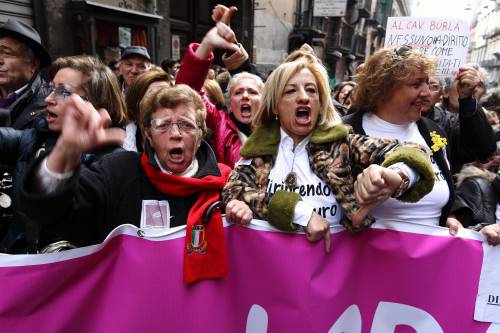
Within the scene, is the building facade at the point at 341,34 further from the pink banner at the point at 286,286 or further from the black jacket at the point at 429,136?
the pink banner at the point at 286,286

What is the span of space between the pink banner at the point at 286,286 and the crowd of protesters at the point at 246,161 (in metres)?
0.10

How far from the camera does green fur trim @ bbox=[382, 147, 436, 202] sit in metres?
1.48

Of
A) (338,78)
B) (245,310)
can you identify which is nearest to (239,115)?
(245,310)

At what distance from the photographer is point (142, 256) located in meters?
1.55

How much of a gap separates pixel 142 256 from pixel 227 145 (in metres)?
1.51

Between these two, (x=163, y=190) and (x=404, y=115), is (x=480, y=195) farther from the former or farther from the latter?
(x=163, y=190)

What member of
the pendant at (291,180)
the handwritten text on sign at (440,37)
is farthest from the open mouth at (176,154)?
the handwritten text on sign at (440,37)

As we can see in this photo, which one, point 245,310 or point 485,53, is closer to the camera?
point 245,310

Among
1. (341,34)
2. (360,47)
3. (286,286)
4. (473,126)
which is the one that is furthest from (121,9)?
(360,47)

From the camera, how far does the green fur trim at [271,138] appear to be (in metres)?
1.73

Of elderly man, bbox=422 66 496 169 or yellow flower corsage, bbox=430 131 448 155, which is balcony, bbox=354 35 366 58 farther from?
yellow flower corsage, bbox=430 131 448 155

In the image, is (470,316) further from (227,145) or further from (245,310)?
(227,145)

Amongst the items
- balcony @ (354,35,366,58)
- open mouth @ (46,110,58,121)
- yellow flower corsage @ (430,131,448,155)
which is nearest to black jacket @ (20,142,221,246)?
open mouth @ (46,110,58,121)

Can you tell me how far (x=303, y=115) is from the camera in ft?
6.03
